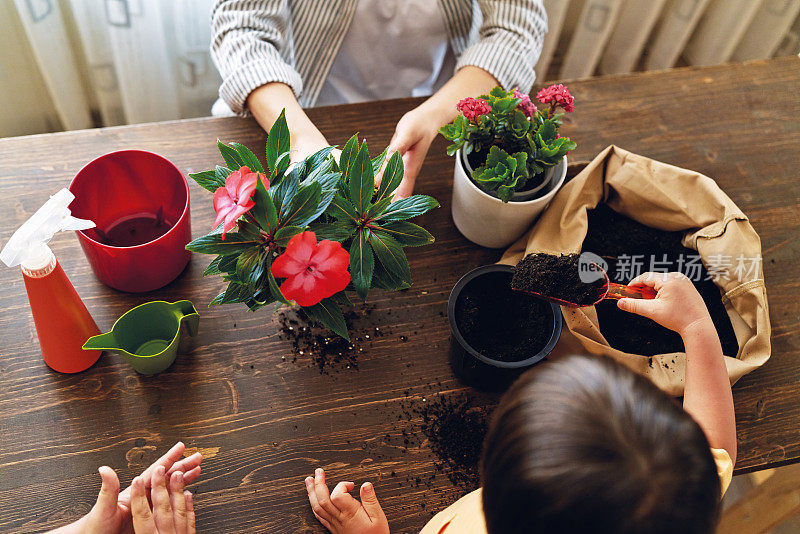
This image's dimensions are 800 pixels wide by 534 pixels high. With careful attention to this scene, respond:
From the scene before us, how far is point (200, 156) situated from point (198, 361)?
40cm

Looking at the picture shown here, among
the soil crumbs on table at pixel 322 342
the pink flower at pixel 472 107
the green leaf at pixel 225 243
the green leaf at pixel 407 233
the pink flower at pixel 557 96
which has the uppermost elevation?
→ the pink flower at pixel 557 96

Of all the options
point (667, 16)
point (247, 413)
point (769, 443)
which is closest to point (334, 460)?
point (247, 413)

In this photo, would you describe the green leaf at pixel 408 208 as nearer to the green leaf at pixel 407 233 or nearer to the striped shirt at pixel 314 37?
the green leaf at pixel 407 233

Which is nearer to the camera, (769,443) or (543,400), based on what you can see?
(543,400)

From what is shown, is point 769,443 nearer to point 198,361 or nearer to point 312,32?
point 198,361

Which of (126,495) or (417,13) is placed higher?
(417,13)

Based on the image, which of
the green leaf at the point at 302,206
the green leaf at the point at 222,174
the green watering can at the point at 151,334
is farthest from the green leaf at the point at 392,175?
the green watering can at the point at 151,334

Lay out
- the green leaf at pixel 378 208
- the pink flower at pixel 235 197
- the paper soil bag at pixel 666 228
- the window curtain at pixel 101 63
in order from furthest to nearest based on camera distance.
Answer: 1. the window curtain at pixel 101 63
2. the paper soil bag at pixel 666 228
3. the green leaf at pixel 378 208
4. the pink flower at pixel 235 197

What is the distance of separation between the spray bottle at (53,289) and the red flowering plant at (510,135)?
0.55 metres

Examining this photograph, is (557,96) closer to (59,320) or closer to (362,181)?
(362,181)

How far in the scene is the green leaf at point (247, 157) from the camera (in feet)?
2.61

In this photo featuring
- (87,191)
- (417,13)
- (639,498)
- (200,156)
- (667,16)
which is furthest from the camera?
(667,16)

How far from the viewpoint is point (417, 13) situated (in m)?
1.37

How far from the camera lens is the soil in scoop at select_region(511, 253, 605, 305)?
0.88 meters
